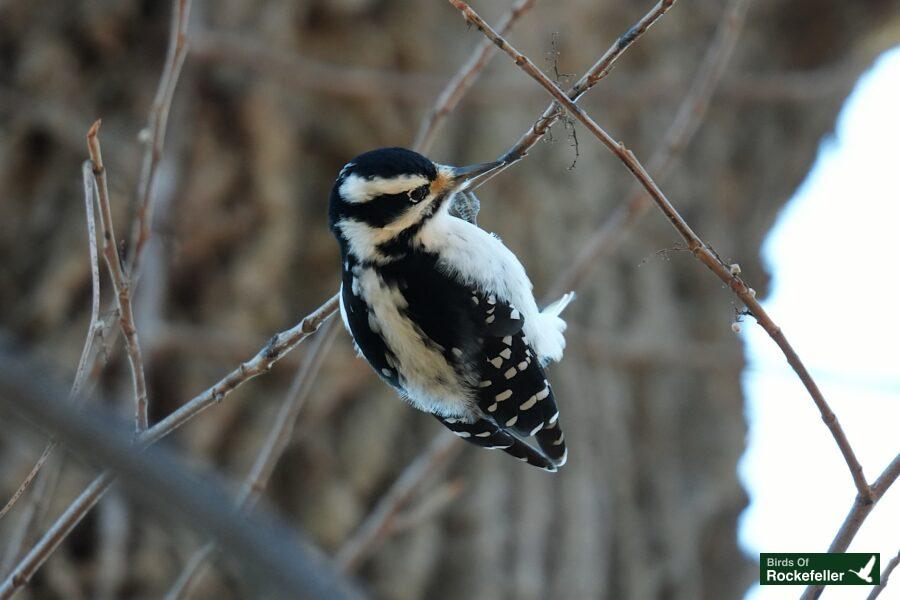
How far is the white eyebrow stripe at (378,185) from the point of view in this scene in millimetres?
2367

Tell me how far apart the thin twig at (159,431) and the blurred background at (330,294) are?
157 centimetres

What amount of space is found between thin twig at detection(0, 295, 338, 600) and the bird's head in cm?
42

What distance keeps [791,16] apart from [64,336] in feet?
14.7

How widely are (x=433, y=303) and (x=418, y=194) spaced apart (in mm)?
255

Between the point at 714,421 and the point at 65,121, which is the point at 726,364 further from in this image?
the point at 65,121

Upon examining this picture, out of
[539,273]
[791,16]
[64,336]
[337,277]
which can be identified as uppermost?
[791,16]

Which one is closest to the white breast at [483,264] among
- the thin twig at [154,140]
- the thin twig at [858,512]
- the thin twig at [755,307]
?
the thin twig at [154,140]

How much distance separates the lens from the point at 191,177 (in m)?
3.96

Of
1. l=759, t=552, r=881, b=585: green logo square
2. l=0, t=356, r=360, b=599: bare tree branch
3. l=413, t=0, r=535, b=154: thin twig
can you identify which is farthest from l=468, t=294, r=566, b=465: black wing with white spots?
l=0, t=356, r=360, b=599: bare tree branch

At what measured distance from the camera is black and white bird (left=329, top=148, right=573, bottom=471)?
2377 mm

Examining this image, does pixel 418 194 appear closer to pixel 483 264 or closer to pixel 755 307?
pixel 483 264

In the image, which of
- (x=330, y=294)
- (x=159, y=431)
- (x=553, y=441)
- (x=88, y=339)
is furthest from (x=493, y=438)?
(x=330, y=294)

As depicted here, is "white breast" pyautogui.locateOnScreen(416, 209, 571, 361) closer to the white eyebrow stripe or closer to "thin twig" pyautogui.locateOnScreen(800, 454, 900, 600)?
the white eyebrow stripe

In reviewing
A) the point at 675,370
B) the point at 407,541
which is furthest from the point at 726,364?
the point at 407,541
